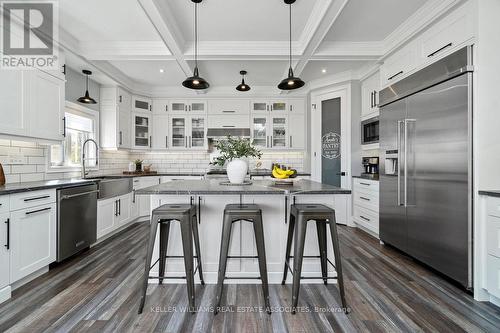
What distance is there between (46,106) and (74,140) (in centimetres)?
136

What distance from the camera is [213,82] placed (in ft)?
16.4

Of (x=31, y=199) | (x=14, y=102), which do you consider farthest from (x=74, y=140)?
(x=31, y=199)

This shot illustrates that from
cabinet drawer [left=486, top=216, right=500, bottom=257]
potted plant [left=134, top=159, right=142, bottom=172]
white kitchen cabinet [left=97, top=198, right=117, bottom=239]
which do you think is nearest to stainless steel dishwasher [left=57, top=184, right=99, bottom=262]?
white kitchen cabinet [left=97, top=198, right=117, bottom=239]

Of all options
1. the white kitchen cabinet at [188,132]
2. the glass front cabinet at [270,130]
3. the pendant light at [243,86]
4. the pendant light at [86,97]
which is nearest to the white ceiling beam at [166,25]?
the pendant light at [243,86]

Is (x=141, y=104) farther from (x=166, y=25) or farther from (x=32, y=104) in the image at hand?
(x=166, y=25)

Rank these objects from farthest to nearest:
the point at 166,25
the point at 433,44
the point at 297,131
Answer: the point at 297,131, the point at 166,25, the point at 433,44

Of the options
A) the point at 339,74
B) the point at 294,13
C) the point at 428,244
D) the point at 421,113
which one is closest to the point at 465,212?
the point at 428,244

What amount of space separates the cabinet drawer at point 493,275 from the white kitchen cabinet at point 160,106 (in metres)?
5.58

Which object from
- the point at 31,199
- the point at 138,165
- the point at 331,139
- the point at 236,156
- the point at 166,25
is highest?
the point at 166,25

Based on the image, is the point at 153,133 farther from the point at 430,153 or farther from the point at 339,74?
the point at 430,153

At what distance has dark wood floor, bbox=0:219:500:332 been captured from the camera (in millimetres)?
1728

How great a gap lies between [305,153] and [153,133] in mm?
3503

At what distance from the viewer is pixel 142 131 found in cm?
526

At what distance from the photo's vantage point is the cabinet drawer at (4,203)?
2055 millimetres
